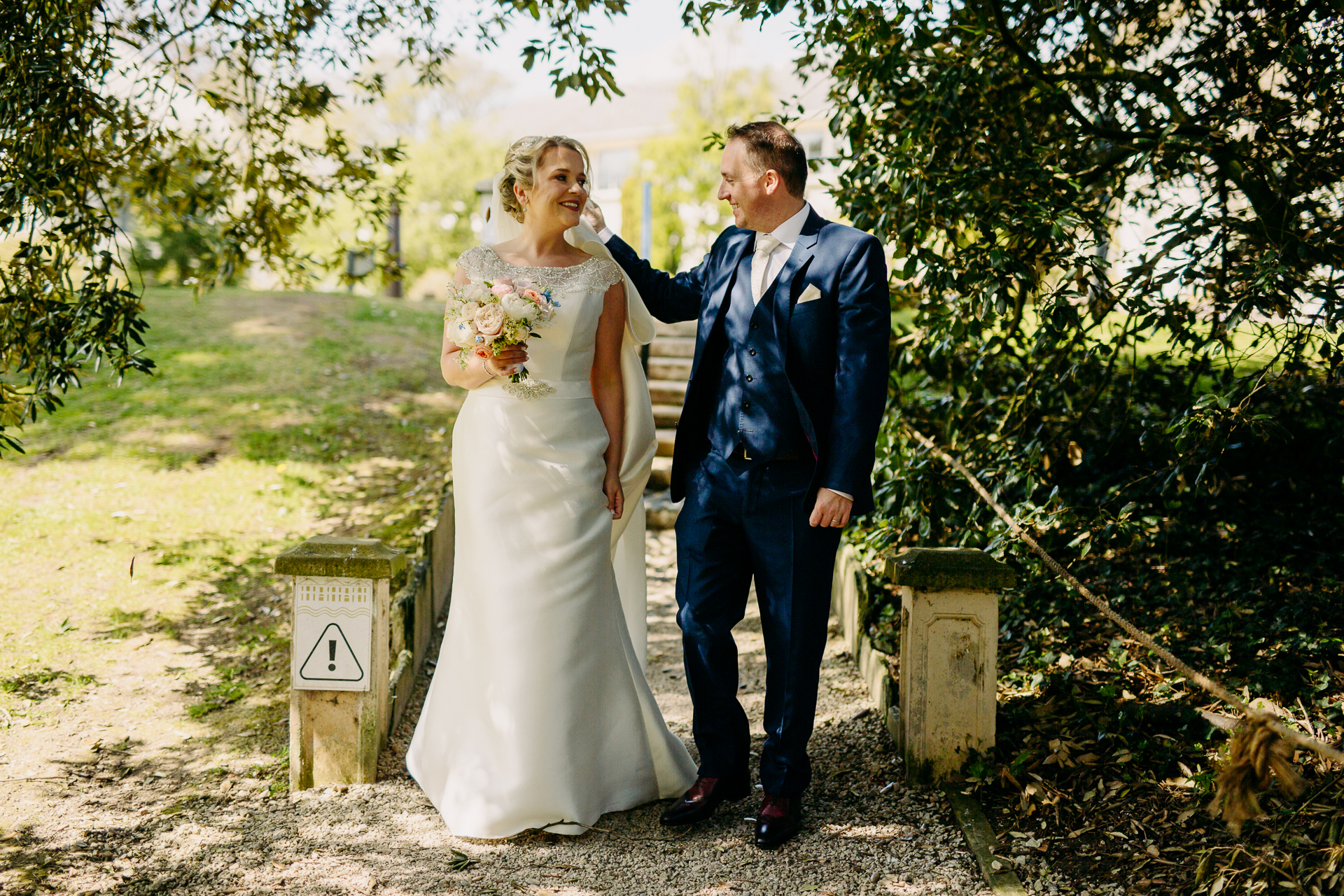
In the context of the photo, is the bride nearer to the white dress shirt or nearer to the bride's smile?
the bride's smile

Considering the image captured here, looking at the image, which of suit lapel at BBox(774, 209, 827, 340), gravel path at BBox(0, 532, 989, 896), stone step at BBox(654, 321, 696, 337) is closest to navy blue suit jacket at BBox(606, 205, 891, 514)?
suit lapel at BBox(774, 209, 827, 340)

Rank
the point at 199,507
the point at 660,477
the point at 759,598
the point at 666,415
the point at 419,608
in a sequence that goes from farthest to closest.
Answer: the point at 666,415 < the point at 660,477 < the point at 199,507 < the point at 419,608 < the point at 759,598

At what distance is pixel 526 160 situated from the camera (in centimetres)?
356

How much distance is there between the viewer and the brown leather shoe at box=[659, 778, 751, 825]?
357 centimetres

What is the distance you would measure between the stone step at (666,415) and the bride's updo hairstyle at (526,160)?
5.18m

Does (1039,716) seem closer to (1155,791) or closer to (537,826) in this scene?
(1155,791)

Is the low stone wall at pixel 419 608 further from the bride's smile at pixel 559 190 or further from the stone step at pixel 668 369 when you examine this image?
the stone step at pixel 668 369

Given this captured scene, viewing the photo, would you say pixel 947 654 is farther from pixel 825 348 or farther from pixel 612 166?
pixel 612 166

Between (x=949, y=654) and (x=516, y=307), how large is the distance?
2040mm

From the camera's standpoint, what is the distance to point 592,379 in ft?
12.6

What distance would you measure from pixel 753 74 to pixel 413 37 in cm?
1860

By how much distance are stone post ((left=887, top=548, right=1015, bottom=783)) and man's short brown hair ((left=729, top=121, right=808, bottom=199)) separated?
1.52m

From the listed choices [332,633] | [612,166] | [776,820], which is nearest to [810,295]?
[776,820]

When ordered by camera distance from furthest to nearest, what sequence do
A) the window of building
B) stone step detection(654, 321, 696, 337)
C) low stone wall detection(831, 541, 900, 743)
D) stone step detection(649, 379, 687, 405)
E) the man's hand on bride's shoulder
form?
the window of building
stone step detection(654, 321, 696, 337)
stone step detection(649, 379, 687, 405)
low stone wall detection(831, 541, 900, 743)
the man's hand on bride's shoulder
